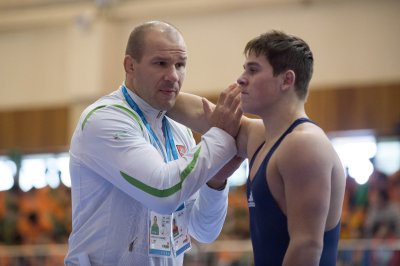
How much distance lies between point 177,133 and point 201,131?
0.60ft

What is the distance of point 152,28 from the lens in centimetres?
439

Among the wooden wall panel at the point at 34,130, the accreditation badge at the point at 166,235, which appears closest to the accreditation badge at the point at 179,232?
the accreditation badge at the point at 166,235

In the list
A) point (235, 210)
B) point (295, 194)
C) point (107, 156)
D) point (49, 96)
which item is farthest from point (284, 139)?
point (49, 96)

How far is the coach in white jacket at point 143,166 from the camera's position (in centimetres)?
400

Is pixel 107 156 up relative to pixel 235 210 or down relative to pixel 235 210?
up

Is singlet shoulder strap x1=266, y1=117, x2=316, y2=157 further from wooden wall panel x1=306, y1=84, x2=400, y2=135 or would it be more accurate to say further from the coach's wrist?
wooden wall panel x1=306, y1=84, x2=400, y2=135

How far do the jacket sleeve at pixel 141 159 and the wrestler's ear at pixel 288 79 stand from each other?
18.9 inches

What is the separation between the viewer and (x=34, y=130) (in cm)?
1422

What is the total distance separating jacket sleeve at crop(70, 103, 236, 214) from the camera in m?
3.97

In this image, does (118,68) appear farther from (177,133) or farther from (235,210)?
(177,133)

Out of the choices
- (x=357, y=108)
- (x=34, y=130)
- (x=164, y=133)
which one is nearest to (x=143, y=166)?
(x=164, y=133)

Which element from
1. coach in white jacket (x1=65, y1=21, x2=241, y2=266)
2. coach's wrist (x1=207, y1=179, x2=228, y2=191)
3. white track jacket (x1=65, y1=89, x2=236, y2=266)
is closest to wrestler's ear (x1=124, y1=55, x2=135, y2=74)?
coach in white jacket (x1=65, y1=21, x2=241, y2=266)

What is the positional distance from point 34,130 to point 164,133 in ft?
32.9

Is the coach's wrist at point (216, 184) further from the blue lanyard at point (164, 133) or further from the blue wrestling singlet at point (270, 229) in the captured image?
the blue wrestling singlet at point (270, 229)
